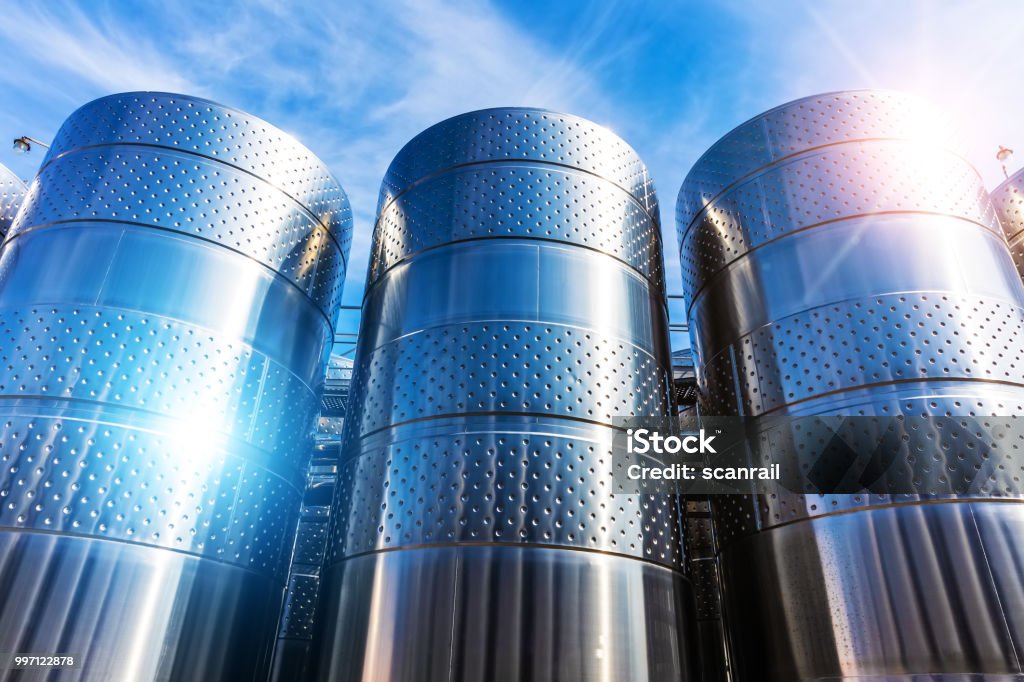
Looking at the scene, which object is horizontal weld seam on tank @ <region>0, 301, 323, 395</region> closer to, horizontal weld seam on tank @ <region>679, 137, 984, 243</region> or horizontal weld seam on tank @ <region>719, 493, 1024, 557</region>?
horizontal weld seam on tank @ <region>719, 493, 1024, 557</region>

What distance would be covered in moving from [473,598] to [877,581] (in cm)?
334

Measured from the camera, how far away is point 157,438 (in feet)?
20.0

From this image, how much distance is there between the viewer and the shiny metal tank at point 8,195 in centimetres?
985

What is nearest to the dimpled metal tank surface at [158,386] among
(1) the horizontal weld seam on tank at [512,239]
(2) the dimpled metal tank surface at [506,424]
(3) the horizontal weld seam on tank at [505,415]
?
(2) the dimpled metal tank surface at [506,424]

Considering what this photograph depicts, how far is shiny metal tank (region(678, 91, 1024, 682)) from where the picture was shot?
5.30 meters

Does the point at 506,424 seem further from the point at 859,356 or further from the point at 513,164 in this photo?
the point at 859,356

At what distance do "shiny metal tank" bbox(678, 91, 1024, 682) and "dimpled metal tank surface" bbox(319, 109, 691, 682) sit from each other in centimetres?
92

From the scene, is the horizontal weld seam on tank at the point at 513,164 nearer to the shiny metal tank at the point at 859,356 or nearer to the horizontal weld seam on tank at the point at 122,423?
the shiny metal tank at the point at 859,356

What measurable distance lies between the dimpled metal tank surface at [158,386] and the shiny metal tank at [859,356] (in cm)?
501

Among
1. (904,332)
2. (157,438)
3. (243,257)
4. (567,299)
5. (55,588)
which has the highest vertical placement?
(243,257)

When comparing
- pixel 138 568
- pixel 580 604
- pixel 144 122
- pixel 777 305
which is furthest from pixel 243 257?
pixel 777 305

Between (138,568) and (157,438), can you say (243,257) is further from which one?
A: (138,568)

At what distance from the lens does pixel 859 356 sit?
248 inches

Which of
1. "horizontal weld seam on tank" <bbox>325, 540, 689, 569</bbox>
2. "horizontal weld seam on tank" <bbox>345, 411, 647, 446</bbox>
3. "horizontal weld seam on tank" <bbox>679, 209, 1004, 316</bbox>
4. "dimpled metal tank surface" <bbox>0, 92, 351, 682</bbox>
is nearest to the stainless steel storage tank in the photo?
"horizontal weld seam on tank" <bbox>679, 209, 1004, 316</bbox>
